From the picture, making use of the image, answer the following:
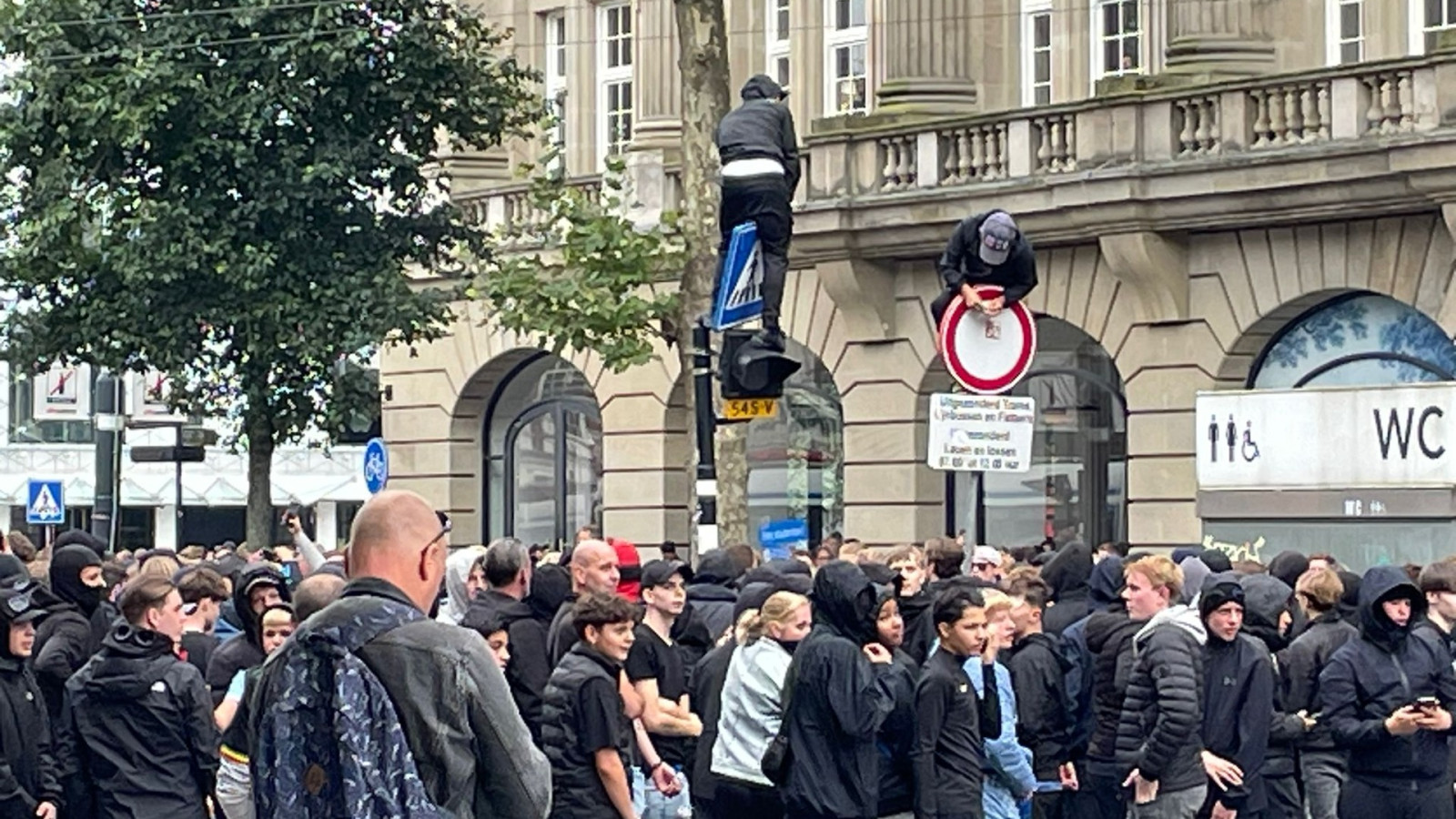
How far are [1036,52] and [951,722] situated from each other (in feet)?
70.3

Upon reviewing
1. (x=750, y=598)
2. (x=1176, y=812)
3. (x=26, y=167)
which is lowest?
(x=1176, y=812)

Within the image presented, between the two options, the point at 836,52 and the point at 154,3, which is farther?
the point at 836,52

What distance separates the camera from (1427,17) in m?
29.2

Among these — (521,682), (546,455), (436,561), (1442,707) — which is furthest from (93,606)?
(546,455)

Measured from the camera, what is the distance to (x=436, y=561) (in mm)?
7250

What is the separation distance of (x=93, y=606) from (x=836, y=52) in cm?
2198

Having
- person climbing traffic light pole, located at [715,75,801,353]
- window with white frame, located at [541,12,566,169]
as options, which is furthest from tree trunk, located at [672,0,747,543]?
window with white frame, located at [541,12,566,169]

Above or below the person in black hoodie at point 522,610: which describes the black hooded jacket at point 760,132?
above

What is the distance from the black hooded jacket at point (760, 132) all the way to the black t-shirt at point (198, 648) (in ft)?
16.1

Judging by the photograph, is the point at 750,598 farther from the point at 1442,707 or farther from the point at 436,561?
the point at 436,561

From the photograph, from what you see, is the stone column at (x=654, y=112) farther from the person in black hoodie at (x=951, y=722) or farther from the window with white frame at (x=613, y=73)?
the person in black hoodie at (x=951, y=722)

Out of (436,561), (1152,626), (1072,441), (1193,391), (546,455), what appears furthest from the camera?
(546,455)

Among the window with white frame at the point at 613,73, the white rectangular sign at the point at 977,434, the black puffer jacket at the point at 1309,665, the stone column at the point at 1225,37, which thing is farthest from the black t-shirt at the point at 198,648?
the window with white frame at the point at 613,73

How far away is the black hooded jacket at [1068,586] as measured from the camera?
1582 centimetres
